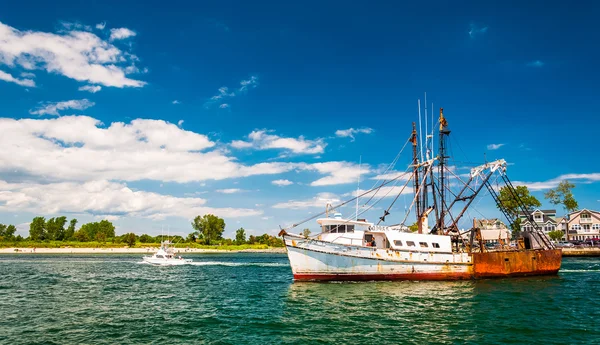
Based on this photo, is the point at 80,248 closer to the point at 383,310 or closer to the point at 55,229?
the point at 55,229

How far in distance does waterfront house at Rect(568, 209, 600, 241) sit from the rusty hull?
311 feet

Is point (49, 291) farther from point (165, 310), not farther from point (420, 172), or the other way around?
point (420, 172)

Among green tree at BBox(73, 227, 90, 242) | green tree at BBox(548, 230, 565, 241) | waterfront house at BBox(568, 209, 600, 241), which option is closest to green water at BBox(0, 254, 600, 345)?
green tree at BBox(548, 230, 565, 241)

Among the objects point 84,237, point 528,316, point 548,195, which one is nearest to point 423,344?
point 528,316

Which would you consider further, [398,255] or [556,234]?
[556,234]

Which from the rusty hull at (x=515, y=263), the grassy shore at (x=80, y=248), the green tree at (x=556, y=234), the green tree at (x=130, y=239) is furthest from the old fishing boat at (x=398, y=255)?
the green tree at (x=130, y=239)

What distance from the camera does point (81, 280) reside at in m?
51.3

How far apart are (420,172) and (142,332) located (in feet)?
143

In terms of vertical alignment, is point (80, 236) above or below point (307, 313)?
above

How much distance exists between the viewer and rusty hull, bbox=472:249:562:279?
47103mm

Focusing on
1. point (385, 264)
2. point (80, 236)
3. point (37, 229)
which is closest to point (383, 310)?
point (385, 264)

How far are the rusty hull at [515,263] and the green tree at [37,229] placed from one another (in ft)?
670

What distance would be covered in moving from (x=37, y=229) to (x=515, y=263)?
20897cm

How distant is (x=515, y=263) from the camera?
48500mm
